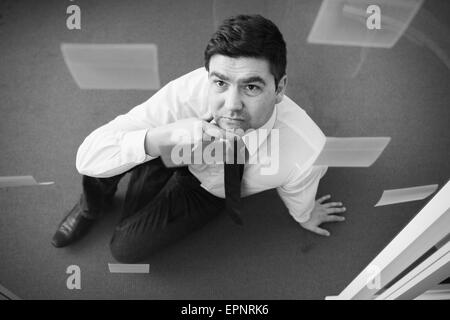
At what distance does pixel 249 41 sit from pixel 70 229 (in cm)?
63

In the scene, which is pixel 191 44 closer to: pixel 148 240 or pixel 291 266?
pixel 148 240

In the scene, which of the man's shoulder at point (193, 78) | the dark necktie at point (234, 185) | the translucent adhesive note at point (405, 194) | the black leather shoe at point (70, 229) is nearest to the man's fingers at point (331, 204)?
the translucent adhesive note at point (405, 194)

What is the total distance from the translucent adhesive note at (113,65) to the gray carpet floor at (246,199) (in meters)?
0.02

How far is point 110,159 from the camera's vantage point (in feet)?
2.68

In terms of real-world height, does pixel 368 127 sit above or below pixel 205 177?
above

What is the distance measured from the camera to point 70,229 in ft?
3.00

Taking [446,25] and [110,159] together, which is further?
[446,25]

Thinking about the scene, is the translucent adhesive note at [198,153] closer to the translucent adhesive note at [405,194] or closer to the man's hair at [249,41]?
the man's hair at [249,41]

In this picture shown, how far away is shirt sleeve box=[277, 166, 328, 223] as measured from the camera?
2.95ft

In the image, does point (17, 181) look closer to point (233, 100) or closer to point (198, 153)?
point (198, 153)

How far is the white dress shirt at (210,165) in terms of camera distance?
32.3 inches
